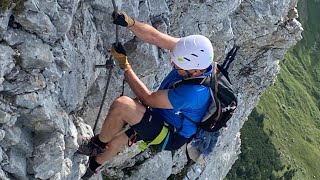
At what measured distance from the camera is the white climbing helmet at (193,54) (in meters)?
12.1

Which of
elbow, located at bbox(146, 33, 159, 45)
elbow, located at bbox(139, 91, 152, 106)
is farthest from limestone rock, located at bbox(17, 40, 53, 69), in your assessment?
elbow, located at bbox(146, 33, 159, 45)

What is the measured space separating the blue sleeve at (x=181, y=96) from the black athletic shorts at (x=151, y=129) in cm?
101

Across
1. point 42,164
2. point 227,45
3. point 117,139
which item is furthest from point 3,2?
point 227,45

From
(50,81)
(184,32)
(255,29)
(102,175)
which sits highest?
(50,81)

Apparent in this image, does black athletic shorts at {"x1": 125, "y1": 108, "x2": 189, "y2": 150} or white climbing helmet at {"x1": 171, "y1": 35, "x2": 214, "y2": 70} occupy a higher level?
white climbing helmet at {"x1": 171, "y1": 35, "x2": 214, "y2": 70}

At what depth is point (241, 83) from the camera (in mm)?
33844

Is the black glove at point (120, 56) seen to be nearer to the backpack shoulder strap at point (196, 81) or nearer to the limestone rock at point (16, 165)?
the backpack shoulder strap at point (196, 81)

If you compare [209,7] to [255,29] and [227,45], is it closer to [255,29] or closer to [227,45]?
[227,45]

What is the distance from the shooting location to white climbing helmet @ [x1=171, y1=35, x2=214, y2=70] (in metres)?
12.1

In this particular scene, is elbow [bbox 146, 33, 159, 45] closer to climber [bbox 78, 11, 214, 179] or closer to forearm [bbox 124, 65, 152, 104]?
climber [bbox 78, 11, 214, 179]

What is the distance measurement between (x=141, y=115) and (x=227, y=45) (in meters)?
14.1

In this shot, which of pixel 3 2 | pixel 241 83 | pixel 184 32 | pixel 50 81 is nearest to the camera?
pixel 3 2

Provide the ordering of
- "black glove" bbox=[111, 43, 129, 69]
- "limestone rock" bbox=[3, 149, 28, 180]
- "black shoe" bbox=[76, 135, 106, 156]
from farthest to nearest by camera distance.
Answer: "black shoe" bbox=[76, 135, 106, 156], "black glove" bbox=[111, 43, 129, 69], "limestone rock" bbox=[3, 149, 28, 180]

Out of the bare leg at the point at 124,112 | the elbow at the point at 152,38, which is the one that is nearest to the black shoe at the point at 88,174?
the bare leg at the point at 124,112
